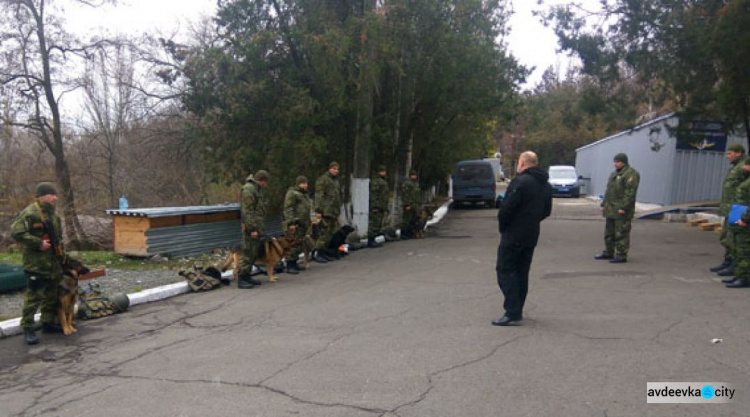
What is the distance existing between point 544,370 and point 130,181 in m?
21.4

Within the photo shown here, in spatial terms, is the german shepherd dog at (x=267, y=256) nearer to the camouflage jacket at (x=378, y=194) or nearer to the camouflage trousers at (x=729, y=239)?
the camouflage jacket at (x=378, y=194)

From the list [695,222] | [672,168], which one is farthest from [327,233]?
[672,168]

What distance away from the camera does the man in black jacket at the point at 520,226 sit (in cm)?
575

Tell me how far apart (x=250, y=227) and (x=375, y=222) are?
533 cm

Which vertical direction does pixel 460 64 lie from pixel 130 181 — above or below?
above

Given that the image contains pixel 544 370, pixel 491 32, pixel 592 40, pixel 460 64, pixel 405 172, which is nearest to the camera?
pixel 544 370

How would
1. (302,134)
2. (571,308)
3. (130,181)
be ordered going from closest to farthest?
(571,308)
(302,134)
(130,181)

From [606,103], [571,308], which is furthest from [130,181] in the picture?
[571,308]

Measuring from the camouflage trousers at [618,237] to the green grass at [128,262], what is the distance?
733cm

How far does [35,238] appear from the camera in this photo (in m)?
5.79

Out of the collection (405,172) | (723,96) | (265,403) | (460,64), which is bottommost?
(265,403)

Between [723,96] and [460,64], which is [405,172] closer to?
[460,64]

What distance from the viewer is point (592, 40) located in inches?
514

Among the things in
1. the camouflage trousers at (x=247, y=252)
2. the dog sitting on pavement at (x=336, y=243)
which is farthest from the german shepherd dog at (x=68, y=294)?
the dog sitting on pavement at (x=336, y=243)
